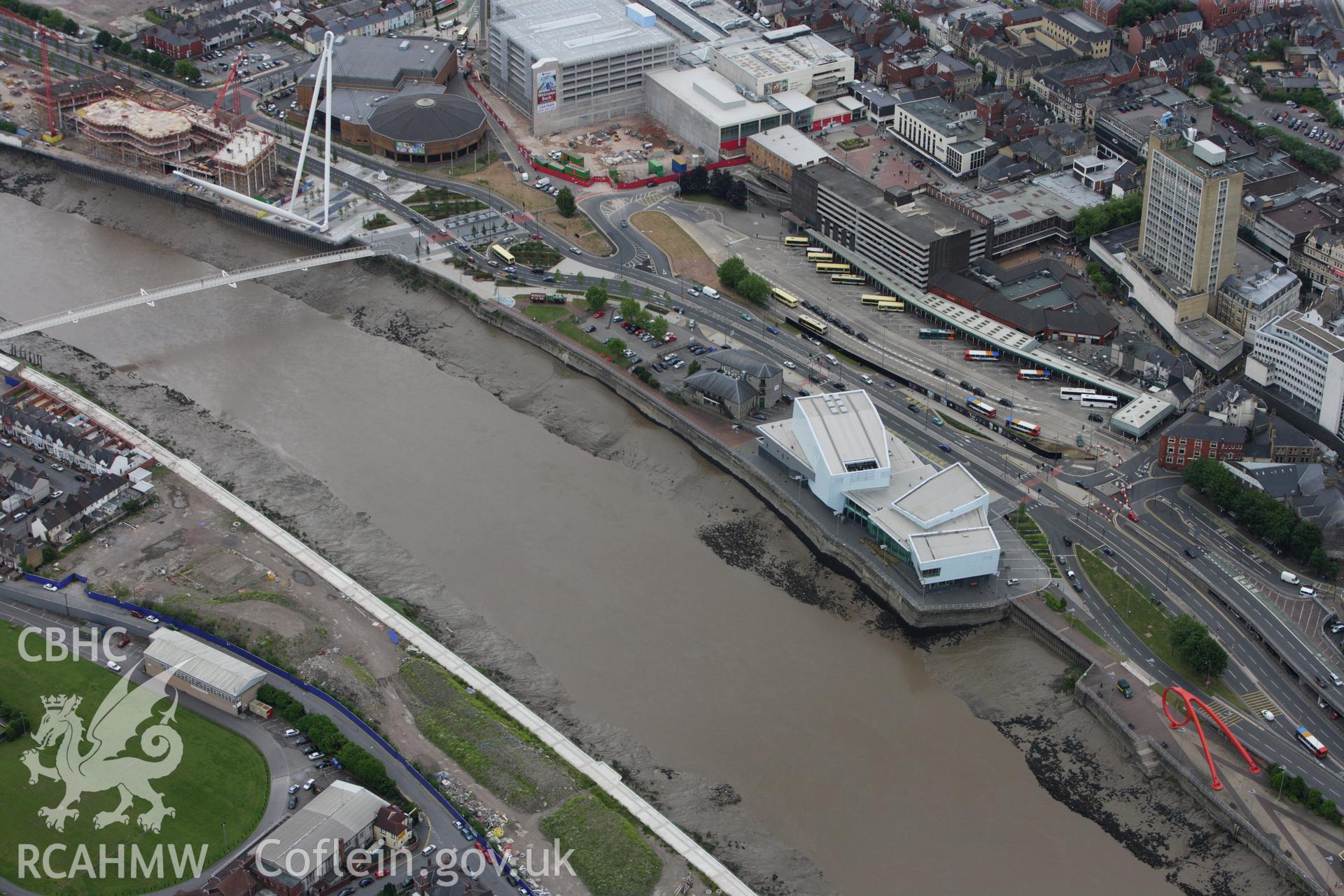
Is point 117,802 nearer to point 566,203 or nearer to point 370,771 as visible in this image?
point 370,771

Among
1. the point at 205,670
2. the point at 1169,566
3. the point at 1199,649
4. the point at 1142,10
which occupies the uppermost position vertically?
the point at 1142,10

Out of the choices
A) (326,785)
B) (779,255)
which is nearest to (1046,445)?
(779,255)

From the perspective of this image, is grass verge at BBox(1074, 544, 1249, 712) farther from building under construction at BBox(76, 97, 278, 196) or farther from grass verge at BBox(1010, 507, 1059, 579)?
building under construction at BBox(76, 97, 278, 196)

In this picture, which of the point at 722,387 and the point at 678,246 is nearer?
the point at 722,387

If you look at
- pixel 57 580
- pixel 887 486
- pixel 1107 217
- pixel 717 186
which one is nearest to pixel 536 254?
pixel 717 186

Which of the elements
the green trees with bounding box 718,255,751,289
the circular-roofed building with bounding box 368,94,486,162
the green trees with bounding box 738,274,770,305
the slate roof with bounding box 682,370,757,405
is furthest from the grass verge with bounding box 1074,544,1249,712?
the circular-roofed building with bounding box 368,94,486,162

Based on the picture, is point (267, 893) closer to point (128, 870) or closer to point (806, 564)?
point (128, 870)

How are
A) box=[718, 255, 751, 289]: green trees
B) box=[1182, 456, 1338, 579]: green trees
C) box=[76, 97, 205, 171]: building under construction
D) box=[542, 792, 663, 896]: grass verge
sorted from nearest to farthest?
1. box=[542, 792, 663, 896]: grass verge
2. box=[1182, 456, 1338, 579]: green trees
3. box=[718, 255, 751, 289]: green trees
4. box=[76, 97, 205, 171]: building under construction
